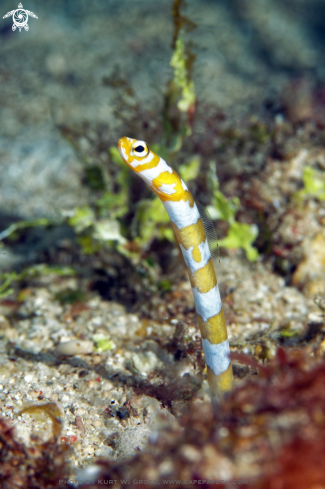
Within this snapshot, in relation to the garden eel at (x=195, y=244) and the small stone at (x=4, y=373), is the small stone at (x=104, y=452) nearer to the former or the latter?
the garden eel at (x=195, y=244)

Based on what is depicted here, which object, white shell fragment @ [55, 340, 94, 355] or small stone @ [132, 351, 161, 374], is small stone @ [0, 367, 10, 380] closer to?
white shell fragment @ [55, 340, 94, 355]

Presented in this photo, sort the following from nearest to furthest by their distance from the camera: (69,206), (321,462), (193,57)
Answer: (321,462) → (193,57) → (69,206)

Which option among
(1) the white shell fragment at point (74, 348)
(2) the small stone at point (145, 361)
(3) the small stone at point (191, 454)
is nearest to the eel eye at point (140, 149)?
(3) the small stone at point (191, 454)

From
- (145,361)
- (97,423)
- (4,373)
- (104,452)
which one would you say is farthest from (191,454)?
(4,373)

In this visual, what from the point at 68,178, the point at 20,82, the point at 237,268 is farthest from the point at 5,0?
the point at 237,268

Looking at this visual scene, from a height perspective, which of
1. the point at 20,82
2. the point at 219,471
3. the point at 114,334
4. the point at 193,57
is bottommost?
the point at 114,334

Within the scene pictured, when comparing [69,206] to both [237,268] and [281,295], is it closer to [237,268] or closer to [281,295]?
[237,268]

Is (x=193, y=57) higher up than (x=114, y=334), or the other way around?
(x=193, y=57)

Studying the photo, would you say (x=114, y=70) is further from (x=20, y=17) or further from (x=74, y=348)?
(x=74, y=348)
